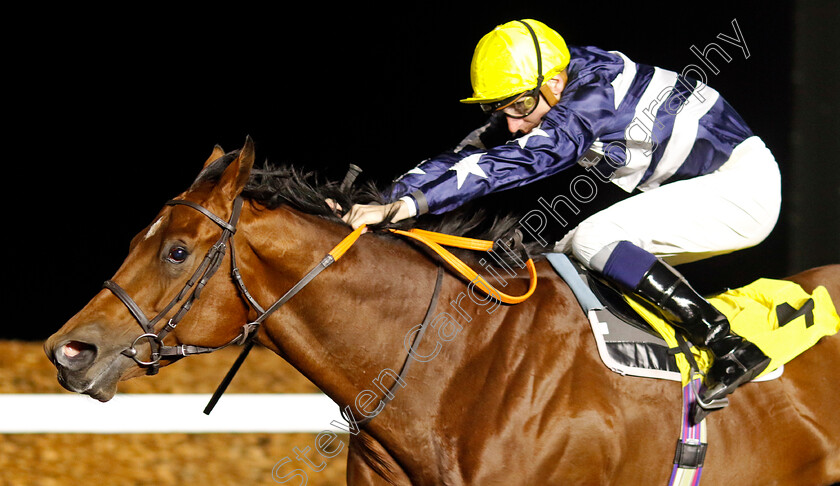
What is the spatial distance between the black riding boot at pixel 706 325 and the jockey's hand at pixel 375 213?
741 millimetres

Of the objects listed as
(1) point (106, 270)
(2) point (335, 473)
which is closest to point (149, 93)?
(1) point (106, 270)

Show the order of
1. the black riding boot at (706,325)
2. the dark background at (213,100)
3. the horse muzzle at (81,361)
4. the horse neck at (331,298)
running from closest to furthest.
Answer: the horse muzzle at (81,361)
the horse neck at (331,298)
the black riding boot at (706,325)
the dark background at (213,100)

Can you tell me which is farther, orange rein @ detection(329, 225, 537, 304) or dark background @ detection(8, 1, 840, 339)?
dark background @ detection(8, 1, 840, 339)

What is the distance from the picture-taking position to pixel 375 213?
2385 mm

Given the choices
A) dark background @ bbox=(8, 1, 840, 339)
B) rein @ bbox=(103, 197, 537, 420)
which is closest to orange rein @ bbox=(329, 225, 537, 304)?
rein @ bbox=(103, 197, 537, 420)

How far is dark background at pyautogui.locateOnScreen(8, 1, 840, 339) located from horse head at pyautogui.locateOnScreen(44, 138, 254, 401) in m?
3.94

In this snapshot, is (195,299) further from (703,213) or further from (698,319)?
(703,213)

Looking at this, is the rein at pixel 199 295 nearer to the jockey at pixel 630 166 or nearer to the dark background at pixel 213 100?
the jockey at pixel 630 166

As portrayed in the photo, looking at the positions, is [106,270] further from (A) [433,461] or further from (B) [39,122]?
(A) [433,461]

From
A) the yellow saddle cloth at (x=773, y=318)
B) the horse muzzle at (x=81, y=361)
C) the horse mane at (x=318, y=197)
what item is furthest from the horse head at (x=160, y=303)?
the yellow saddle cloth at (x=773, y=318)

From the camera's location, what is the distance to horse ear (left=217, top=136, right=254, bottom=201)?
2160mm

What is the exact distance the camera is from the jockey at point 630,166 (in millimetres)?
2387

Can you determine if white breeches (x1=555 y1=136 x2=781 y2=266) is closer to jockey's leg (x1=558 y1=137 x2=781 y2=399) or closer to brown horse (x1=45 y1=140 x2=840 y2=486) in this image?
jockey's leg (x1=558 y1=137 x2=781 y2=399)

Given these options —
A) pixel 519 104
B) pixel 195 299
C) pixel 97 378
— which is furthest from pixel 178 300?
pixel 519 104
